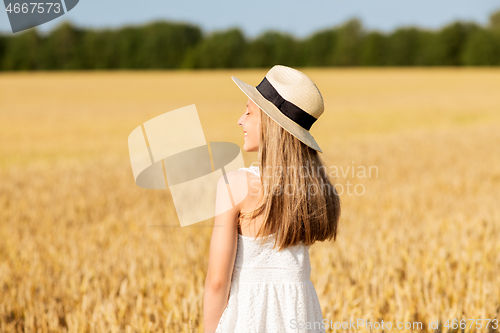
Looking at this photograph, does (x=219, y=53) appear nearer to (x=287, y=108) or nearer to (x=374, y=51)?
(x=374, y=51)

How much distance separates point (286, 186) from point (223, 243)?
0.98 feet

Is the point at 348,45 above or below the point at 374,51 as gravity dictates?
above

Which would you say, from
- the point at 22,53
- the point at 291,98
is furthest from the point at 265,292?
the point at 22,53

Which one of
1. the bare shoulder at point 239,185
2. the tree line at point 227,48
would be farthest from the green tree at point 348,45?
the bare shoulder at point 239,185

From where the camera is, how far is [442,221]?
4.92 meters

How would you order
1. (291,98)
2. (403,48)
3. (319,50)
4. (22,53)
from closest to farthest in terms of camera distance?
(291,98) < (22,53) < (403,48) < (319,50)

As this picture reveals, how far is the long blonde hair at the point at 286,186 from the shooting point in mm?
1608

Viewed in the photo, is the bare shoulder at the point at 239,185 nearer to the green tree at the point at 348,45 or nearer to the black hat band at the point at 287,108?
the black hat band at the point at 287,108

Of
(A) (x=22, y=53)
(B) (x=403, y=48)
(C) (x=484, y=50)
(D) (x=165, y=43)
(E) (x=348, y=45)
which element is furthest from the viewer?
(E) (x=348, y=45)

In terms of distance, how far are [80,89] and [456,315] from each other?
119 feet

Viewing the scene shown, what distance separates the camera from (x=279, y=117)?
1640 millimetres

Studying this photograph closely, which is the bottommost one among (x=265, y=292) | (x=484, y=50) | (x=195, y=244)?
(x=195, y=244)

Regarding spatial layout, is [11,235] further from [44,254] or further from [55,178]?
[55,178]

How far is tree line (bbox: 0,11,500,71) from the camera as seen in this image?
199ft
